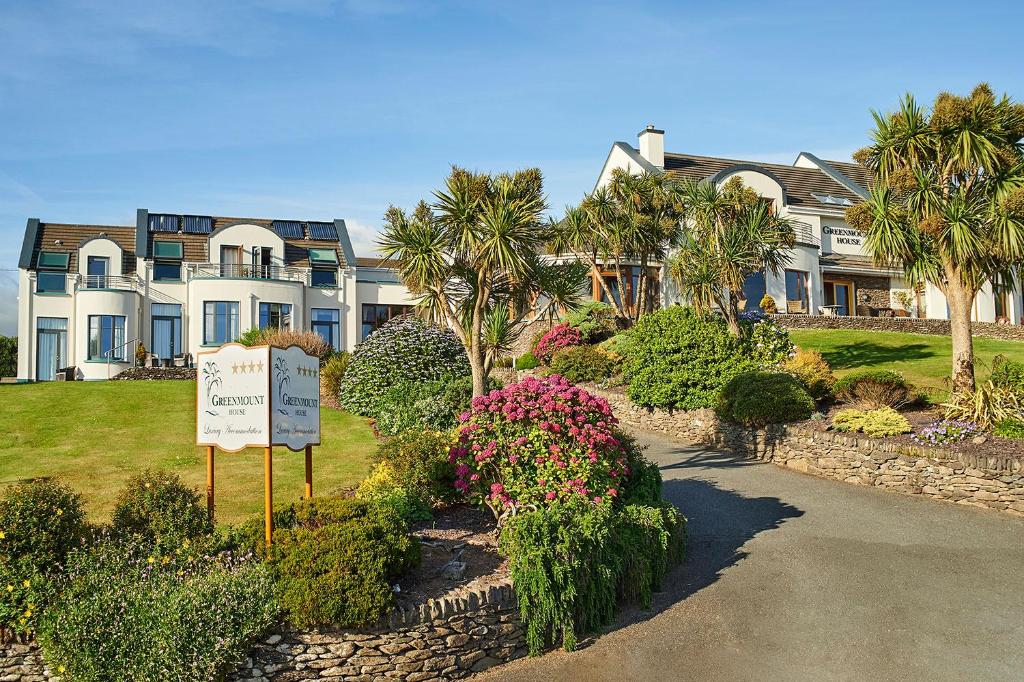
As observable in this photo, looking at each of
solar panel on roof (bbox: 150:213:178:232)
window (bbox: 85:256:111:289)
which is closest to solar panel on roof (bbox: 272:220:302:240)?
solar panel on roof (bbox: 150:213:178:232)

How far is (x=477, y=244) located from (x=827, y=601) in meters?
7.78

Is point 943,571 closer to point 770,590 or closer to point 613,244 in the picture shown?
point 770,590

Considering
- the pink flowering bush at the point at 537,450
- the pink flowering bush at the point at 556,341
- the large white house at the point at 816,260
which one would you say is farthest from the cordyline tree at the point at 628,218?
the pink flowering bush at the point at 537,450

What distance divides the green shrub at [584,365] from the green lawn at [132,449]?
7.83 m

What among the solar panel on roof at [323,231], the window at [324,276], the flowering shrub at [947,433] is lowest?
the flowering shrub at [947,433]

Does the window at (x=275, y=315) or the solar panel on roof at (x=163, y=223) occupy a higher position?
the solar panel on roof at (x=163, y=223)

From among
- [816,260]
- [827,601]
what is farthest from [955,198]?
[816,260]

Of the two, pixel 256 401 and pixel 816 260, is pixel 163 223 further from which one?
pixel 256 401

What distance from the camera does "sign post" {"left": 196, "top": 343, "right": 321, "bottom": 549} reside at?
29.1 feet

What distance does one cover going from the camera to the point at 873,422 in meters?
15.1

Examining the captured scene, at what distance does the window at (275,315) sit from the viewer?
36719 mm

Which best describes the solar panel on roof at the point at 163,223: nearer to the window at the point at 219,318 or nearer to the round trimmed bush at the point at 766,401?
the window at the point at 219,318

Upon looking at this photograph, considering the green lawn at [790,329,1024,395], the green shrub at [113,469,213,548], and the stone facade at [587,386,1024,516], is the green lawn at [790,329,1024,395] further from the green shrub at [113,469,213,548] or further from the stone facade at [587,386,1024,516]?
the green shrub at [113,469,213,548]

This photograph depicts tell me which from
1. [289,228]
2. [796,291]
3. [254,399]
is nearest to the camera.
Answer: [254,399]
